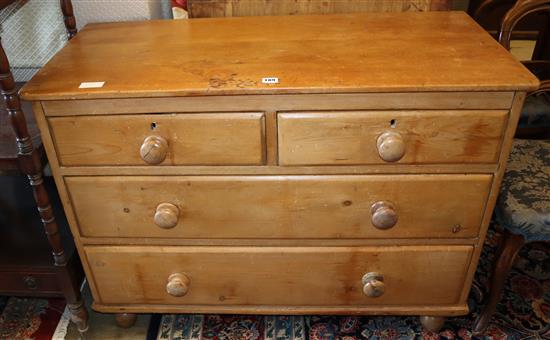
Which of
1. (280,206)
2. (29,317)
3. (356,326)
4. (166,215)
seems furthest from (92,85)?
(356,326)

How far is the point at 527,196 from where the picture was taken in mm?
1263

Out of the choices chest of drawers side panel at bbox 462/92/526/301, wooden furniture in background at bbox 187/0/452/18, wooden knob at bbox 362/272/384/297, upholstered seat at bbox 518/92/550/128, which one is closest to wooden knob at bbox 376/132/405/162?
chest of drawers side panel at bbox 462/92/526/301

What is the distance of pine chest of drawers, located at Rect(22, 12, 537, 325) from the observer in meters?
1.03

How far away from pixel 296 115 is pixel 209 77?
0.68 feet

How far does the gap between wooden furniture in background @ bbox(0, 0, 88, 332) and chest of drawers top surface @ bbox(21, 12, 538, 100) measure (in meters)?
0.20

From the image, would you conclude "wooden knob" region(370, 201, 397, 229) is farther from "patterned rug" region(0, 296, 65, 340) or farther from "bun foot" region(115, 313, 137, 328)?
"patterned rug" region(0, 296, 65, 340)

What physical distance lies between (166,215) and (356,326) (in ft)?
2.39

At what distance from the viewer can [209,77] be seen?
1039 millimetres

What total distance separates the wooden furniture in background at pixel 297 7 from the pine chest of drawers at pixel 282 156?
0.11 m

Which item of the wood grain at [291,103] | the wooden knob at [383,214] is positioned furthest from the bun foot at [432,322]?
the wood grain at [291,103]

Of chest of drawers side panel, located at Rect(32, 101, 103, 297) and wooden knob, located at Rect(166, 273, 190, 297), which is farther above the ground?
chest of drawers side panel, located at Rect(32, 101, 103, 297)

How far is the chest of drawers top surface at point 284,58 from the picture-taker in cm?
100

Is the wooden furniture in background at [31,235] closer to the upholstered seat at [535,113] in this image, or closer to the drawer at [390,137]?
the drawer at [390,137]

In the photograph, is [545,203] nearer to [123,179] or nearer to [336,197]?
[336,197]
